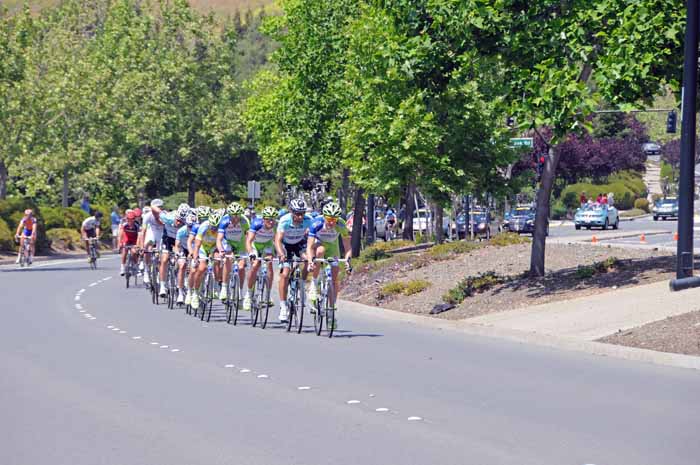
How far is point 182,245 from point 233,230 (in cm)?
305

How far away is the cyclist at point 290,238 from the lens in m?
19.1

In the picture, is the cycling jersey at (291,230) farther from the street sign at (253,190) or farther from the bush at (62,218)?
the bush at (62,218)

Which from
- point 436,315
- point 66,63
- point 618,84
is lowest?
point 436,315

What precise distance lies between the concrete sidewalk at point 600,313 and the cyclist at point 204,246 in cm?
504

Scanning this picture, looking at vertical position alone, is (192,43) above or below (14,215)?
above

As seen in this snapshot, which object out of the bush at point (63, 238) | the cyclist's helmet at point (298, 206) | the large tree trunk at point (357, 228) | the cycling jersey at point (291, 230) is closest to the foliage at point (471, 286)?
the cycling jersey at point (291, 230)

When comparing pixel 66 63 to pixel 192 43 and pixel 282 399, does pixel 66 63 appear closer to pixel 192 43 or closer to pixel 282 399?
pixel 192 43

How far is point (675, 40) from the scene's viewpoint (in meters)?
21.0

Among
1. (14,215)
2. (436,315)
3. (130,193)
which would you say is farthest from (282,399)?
(130,193)

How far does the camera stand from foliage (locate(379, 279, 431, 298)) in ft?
83.1

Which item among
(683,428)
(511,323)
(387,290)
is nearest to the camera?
(683,428)

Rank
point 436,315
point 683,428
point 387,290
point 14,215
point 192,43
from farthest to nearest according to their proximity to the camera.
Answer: point 192,43 → point 14,215 → point 387,290 → point 436,315 → point 683,428

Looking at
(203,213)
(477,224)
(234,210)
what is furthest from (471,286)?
(477,224)

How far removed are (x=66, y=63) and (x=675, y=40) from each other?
1797 inches
